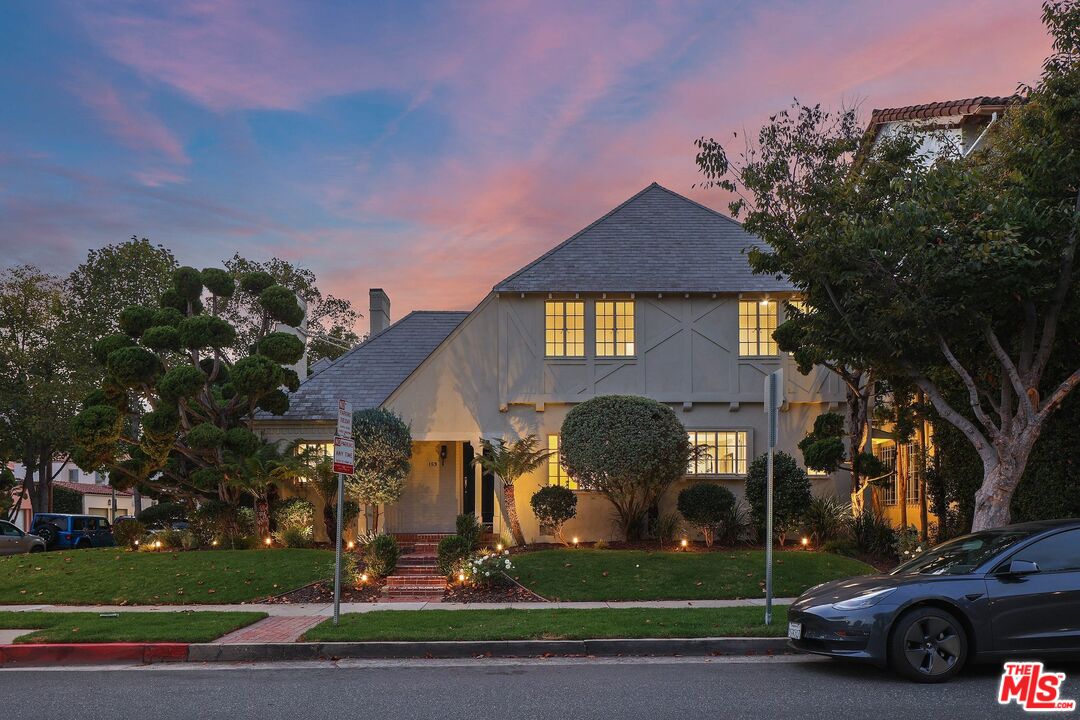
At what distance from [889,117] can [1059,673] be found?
15.6m

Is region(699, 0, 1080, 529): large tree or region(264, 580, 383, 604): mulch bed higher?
region(699, 0, 1080, 529): large tree

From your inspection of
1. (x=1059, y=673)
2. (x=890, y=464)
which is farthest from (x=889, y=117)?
(x=1059, y=673)

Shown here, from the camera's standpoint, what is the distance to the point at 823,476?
62.6 feet

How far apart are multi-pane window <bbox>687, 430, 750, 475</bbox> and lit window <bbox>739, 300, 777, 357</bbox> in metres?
1.82

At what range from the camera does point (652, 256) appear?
20031 millimetres

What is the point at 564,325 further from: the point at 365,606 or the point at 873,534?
the point at 365,606

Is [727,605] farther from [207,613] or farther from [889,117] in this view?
[889,117]

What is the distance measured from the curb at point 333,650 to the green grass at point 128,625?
9.6 inches

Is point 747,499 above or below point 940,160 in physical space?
below

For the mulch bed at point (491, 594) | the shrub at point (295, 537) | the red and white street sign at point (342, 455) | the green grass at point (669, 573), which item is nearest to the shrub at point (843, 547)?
the green grass at point (669, 573)

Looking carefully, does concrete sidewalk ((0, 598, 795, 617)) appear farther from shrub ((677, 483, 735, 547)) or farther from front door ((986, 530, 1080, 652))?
front door ((986, 530, 1080, 652))

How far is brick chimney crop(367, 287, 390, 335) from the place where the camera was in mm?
27172

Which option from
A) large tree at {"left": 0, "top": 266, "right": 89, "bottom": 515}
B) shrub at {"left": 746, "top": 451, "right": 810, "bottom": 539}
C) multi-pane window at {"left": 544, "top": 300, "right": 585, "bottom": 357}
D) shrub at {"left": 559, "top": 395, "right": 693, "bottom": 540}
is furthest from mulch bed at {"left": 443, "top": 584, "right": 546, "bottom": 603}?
large tree at {"left": 0, "top": 266, "right": 89, "bottom": 515}

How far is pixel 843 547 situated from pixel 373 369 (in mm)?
11793
